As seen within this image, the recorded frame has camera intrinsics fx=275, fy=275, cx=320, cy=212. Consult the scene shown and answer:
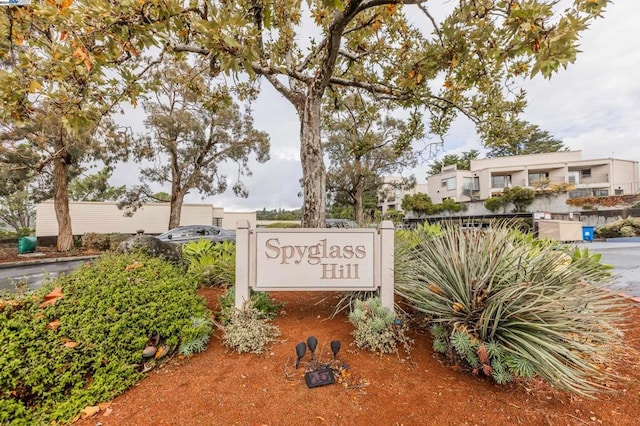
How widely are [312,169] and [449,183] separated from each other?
105 ft

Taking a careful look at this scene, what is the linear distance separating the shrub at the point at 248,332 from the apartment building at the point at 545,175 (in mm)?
28528

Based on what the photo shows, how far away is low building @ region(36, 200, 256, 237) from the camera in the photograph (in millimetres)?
19266

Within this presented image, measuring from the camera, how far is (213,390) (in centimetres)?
210

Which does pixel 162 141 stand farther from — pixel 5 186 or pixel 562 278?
pixel 562 278

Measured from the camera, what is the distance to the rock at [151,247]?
4465 mm

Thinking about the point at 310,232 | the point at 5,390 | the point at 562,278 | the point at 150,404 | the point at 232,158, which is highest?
the point at 232,158

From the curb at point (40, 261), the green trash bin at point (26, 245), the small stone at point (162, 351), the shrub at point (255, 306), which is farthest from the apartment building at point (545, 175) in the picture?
the green trash bin at point (26, 245)

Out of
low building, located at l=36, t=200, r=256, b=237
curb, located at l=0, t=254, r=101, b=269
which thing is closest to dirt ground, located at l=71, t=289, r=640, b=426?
curb, located at l=0, t=254, r=101, b=269

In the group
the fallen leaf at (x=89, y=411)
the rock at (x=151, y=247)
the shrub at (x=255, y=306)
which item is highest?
the rock at (x=151, y=247)

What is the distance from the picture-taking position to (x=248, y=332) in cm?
275

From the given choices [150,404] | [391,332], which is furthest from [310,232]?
[150,404]

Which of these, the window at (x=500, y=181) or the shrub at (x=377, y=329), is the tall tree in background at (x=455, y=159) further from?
the shrub at (x=377, y=329)

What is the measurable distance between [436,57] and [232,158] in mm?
14671

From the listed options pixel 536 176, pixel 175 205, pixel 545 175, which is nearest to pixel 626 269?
pixel 175 205
